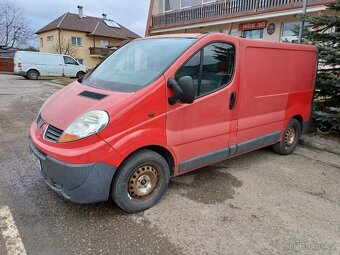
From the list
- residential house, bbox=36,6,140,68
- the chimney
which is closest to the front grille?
residential house, bbox=36,6,140,68

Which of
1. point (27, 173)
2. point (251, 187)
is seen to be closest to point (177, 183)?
point (251, 187)

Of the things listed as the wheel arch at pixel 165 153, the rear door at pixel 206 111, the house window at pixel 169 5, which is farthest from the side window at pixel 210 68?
the house window at pixel 169 5

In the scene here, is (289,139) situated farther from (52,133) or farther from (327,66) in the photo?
(52,133)

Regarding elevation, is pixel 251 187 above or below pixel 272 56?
below

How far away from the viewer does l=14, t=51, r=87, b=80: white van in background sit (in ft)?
61.5

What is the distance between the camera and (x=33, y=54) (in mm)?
19047

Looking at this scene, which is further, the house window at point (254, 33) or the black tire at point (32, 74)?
the black tire at point (32, 74)

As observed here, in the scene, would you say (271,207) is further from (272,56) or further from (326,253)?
(272,56)

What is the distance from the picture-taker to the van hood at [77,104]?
270 centimetres

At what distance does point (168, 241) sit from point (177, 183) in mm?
1175

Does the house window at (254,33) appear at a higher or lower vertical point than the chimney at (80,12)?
lower

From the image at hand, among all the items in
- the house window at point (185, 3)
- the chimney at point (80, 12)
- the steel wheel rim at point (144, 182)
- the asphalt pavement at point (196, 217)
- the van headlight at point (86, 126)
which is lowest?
the asphalt pavement at point (196, 217)

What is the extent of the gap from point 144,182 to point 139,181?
8 cm

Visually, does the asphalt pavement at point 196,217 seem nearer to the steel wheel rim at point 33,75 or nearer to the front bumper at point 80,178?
the front bumper at point 80,178
